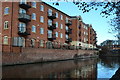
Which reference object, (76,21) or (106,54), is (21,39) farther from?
(106,54)

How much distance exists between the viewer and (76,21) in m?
58.0

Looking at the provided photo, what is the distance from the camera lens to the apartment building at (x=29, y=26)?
31234 mm

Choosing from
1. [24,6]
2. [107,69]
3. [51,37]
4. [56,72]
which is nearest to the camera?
[56,72]

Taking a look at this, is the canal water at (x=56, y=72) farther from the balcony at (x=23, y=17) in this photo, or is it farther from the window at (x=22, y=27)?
the balcony at (x=23, y=17)

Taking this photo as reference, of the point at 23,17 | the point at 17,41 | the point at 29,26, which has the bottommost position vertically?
the point at 17,41

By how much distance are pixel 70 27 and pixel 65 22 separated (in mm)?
5856

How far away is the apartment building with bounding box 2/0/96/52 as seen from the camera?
1230 inches

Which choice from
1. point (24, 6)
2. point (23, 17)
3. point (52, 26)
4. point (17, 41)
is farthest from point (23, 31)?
point (52, 26)

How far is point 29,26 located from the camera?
3466 centimetres

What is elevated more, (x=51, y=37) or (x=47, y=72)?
(x=51, y=37)

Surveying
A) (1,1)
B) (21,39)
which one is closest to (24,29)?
(21,39)

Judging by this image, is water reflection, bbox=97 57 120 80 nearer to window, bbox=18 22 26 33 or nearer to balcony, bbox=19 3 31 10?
window, bbox=18 22 26 33

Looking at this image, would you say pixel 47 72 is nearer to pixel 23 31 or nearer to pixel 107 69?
pixel 107 69

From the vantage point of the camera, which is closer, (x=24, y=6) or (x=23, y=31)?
(x=23, y=31)
